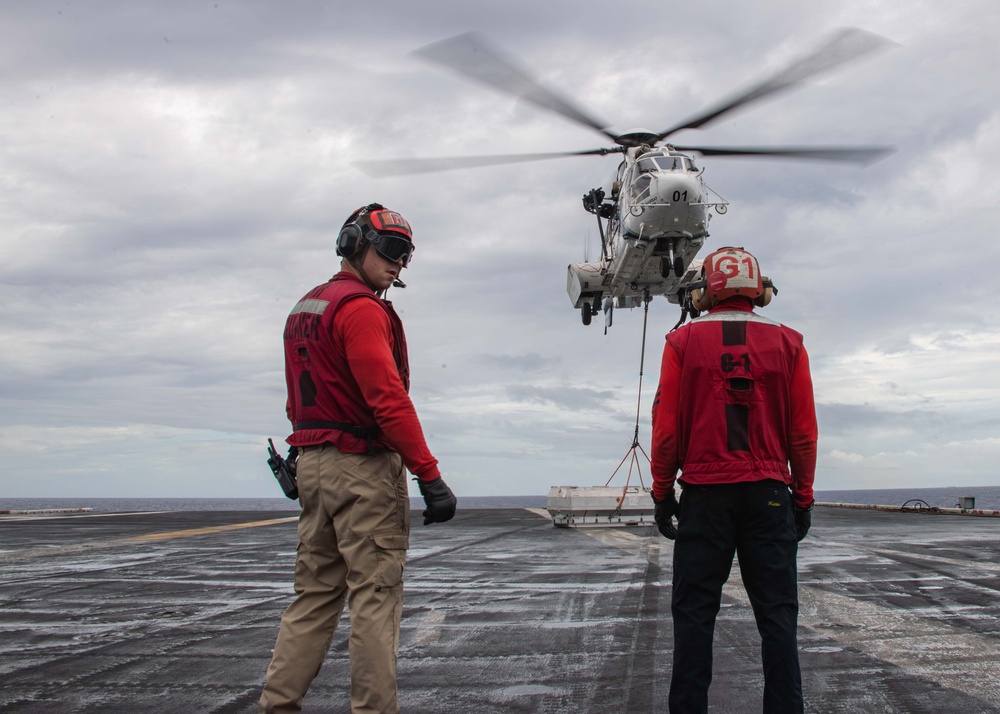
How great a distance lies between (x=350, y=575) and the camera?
322 cm

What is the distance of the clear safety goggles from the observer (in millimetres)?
3682

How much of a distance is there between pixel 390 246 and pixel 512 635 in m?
2.87

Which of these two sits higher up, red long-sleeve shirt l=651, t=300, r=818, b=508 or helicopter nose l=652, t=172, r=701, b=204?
helicopter nose l=652, t=172, r=701, b=204

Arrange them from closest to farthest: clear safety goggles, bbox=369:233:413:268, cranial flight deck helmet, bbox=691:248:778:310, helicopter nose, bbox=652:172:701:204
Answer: clear safety goggles, bbox=369:233:413:268, cranial flight deck helmet, bbox=691:248:778:310, helicopter nose, bbox=652:172:701:204

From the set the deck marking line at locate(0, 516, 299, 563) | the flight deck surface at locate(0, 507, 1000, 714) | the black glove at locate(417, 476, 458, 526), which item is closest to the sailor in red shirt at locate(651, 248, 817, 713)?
the flight deck surface at locate(0, 507, 1000, 714)

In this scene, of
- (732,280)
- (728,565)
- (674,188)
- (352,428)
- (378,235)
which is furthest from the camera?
(674,188)

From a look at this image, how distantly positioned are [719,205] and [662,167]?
1362 mm

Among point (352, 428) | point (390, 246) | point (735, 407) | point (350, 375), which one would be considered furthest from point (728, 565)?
point (390, 246)

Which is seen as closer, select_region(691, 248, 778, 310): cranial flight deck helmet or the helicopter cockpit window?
select_region(691, 248, 778, 310): cranial flight deck helmet

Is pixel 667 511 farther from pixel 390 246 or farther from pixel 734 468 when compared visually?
pixel 390 246

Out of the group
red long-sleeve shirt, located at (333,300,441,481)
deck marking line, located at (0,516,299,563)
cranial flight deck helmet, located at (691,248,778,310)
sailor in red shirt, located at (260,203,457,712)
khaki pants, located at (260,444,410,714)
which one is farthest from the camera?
deck marking line, located at (0,516,299,563)

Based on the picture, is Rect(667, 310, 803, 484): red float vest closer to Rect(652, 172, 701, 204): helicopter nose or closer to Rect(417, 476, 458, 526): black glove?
Rect(417, 476, 458, 526): black glove

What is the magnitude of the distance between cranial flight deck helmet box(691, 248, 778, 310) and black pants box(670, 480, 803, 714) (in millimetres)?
916

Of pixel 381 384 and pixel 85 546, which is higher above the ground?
pixel 381 384
